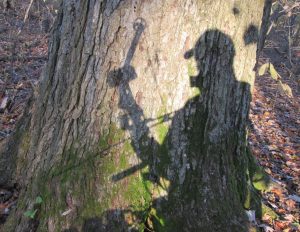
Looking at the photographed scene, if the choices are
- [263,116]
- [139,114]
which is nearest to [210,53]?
[139,114]

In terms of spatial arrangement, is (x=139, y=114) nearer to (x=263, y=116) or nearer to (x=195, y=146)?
(x=195, y=146)

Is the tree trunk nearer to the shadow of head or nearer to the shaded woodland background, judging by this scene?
the shadow of head

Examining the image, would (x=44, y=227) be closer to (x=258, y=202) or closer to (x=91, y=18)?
(x=91, y=18)

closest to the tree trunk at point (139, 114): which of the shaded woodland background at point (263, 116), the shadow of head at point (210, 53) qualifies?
the shadow of head at point (210, 53)

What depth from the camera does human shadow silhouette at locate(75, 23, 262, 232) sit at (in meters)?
2.37

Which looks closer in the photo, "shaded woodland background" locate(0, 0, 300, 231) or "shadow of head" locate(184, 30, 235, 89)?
"shadow of head" locate(184, 30, 235, 89)

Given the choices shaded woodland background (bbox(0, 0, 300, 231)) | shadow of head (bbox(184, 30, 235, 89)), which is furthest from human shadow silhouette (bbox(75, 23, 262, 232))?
shaded woodland background (bbox(0, 0, 300, 231))

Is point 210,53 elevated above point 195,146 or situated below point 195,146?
above

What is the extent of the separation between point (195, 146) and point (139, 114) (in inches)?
20.9

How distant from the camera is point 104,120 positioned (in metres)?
2.39

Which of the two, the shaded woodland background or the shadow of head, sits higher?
the shadow of head

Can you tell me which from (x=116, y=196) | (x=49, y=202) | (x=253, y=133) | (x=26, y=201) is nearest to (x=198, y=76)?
(x=116, y=196)

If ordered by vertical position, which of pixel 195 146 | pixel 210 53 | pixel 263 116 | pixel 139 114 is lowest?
pixel 263 116

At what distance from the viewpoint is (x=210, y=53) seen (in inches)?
94.5
